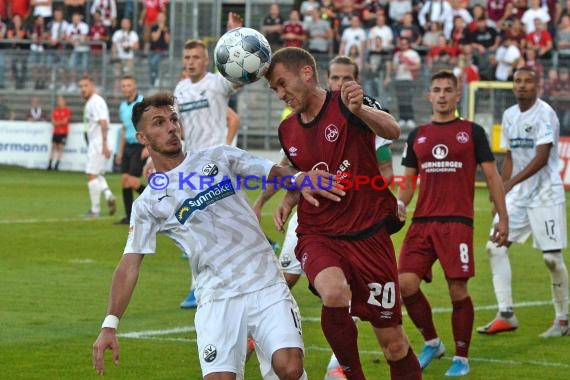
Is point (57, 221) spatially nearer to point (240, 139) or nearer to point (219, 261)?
point (240, 139)

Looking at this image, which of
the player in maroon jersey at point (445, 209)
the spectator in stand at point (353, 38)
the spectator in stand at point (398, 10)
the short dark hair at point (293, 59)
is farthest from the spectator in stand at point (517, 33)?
the short dark hair at point (293, 59)

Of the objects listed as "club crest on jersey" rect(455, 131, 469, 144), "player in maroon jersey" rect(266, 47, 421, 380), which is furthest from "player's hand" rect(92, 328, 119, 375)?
"club crest on jersey" rect(455, 131, 469, 144)

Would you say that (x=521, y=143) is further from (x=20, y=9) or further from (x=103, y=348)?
(x=20, y=9)

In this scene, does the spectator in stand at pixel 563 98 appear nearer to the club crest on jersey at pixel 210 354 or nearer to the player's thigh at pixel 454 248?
the player's thigh at pixel 454 248

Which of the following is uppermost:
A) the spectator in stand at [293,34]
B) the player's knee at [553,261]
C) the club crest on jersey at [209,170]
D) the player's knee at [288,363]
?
the spectator in stand at [293,34]

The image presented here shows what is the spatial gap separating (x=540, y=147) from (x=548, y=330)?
165 centimetres

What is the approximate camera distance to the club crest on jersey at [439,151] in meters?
9.73

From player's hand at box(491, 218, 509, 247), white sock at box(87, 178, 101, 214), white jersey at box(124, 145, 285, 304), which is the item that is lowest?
white sock at box(87, 178, 101, 214)

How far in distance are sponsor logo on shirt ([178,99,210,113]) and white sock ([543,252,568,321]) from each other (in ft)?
13.4

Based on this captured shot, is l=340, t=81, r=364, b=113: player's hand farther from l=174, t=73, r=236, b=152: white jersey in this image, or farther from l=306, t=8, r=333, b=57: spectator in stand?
l=306, t=8, r=333, b=57: spectator in stand

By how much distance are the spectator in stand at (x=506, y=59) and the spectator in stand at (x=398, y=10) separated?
10.9ft

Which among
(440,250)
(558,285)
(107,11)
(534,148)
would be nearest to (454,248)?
(440,250)

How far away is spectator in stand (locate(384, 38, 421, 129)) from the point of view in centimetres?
2941

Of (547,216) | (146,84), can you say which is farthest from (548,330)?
(146,84)
